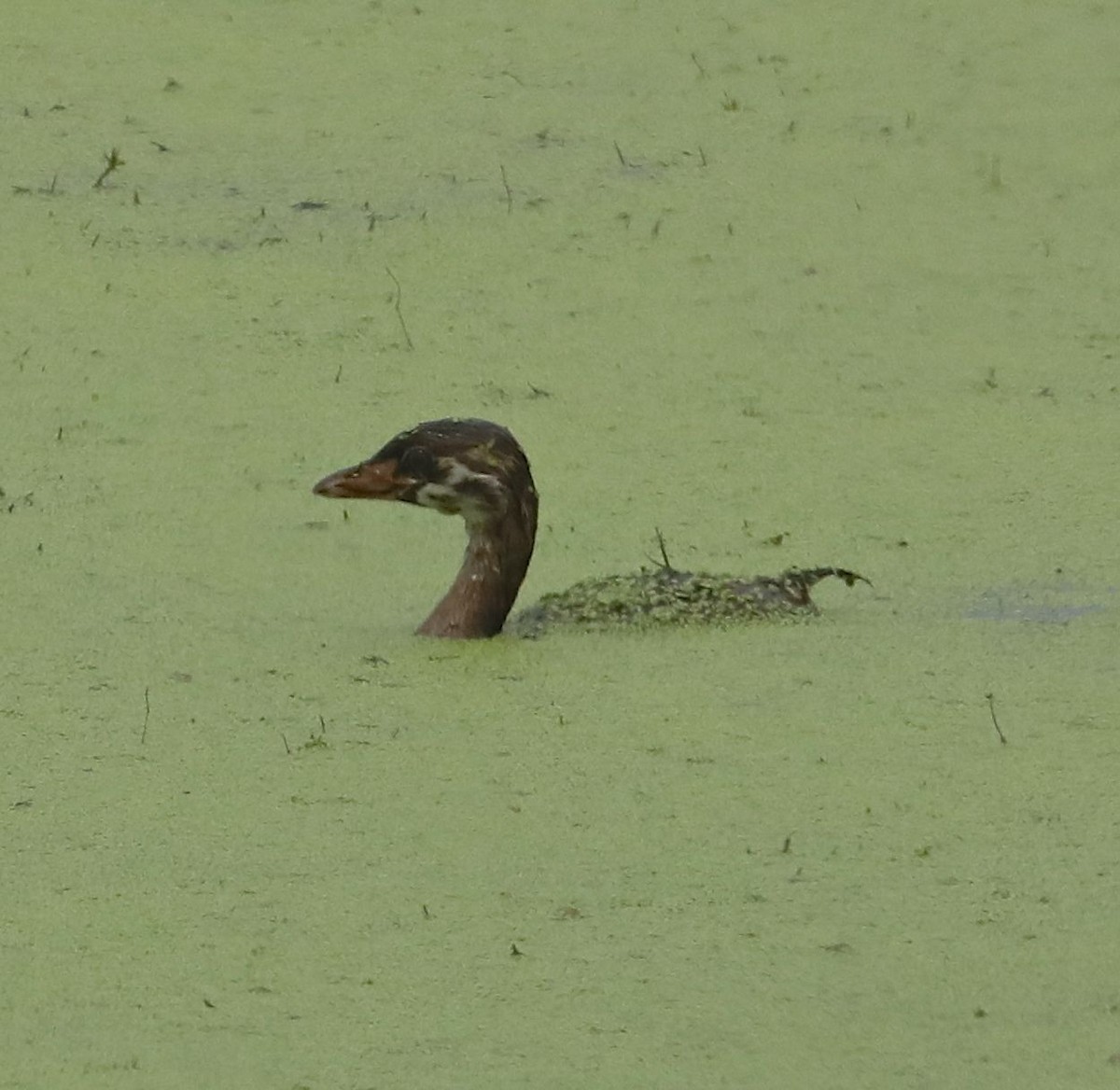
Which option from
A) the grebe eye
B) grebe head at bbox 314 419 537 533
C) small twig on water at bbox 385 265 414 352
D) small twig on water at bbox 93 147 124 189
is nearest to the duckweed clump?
grebe head at bbox 314 419 537 533

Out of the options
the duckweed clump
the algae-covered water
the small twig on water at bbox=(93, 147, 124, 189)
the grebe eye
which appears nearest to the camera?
the algae-covered water

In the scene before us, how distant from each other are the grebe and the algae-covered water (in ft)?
0.37

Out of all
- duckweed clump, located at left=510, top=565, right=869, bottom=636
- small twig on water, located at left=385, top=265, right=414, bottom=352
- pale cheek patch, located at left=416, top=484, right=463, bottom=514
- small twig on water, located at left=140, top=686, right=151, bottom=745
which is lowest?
small twig on water, located at left=385, top=265, right=414, bottom=352

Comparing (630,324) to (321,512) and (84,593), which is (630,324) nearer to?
(321,512)

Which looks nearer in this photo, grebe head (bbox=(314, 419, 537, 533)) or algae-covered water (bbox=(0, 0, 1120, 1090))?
algae-covered water (bbox=(0, 0, 1120, 1090))

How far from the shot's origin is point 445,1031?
4.64m

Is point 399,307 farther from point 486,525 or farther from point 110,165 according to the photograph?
point 486,525

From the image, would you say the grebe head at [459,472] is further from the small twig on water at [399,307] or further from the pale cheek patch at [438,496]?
the small twig on water at [399,307]

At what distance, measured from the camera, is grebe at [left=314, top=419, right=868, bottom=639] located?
6.95 metres

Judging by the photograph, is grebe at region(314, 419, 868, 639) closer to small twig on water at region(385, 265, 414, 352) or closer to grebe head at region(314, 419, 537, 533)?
grebe head at region(314, 419, 537, 533)

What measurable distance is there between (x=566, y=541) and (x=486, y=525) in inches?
46.8

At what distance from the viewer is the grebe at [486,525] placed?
6.95m

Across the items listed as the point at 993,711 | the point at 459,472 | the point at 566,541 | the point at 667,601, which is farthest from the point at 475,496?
the point at 993,711

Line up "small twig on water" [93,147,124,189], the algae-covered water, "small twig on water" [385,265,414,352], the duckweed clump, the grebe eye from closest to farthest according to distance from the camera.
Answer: the algae-covered water, the grebe eye, the duckweed clump, "small twig on water" [385,265,414,352], "small twig on water" [93,147,124,189]
